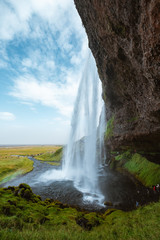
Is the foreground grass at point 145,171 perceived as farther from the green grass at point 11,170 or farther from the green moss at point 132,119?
the green grass at point 11,170

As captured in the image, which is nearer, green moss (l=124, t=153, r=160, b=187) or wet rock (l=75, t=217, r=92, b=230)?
wet rock (l=75, t=217, r=92, b=230)

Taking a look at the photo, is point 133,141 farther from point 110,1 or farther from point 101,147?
→ point 101,147

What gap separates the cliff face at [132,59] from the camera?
7902 millimetres

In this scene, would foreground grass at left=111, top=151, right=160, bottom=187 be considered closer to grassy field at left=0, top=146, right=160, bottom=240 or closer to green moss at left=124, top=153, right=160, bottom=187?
green moss at left=124, top=153, right=160, bottom=187

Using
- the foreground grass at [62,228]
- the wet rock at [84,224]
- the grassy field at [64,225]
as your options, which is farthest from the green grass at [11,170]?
the wet rock at [84,224]

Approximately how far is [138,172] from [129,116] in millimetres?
15923

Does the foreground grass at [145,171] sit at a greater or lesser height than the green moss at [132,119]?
lesser

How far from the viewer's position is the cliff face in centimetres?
790

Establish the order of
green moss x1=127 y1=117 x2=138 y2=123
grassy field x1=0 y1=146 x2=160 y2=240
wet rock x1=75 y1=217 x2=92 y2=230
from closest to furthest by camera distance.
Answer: grassy field x1=0 y1=146 x2=160 y2=240
wet rock x1=75 y1=217 x2=92 y2=230
green moss x1=127 y1=117 x2=138 y2=123

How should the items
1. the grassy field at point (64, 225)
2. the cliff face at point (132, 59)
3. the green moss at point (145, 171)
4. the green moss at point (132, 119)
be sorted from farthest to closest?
the green moss at point (145, 171) < the green moss at point (132, 119) < the cliff face at point (132, 59) < the grassy field at point (64, 225)

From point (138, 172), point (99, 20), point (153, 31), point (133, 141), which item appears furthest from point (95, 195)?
point (99, 20)

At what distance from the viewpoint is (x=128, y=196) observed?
1819cm

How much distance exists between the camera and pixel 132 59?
35.6ft

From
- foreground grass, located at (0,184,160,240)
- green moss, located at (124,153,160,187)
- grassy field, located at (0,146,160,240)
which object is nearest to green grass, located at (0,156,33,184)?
grassy field, located at (0,146,160,240)
